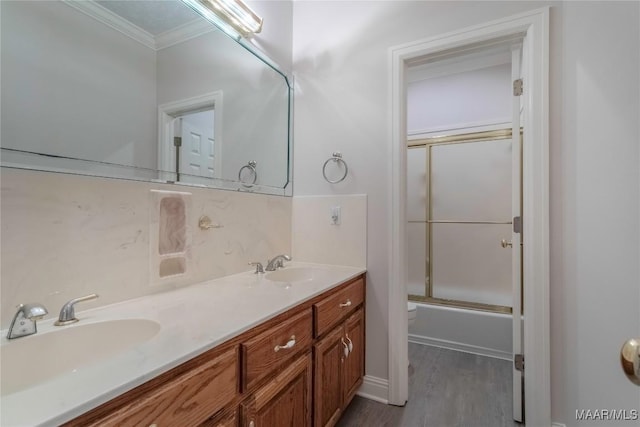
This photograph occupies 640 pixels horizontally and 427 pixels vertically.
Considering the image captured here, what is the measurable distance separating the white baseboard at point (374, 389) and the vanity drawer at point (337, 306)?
475mm

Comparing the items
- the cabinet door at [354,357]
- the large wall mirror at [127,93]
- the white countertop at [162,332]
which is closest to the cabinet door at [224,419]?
the white countertop at [162,332]

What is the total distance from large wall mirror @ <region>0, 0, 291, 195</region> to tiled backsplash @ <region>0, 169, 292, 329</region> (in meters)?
0.06

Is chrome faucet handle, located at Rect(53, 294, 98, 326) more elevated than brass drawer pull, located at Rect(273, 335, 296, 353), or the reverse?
chrome faucet handle, located at Rect(53, 294, 98, 326)

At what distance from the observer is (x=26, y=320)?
778 mm

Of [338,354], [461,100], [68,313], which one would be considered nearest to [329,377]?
[338,354]

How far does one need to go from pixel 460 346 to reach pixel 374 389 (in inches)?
43.3

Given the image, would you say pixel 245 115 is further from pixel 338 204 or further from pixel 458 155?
pixel 458 155

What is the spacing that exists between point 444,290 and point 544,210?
1.79 metres

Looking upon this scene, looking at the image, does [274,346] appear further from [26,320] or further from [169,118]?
[169,118]

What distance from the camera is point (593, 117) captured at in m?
1.32

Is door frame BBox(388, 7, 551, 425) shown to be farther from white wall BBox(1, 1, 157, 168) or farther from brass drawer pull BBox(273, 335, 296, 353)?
white wall BBox(1, 1, 157, 168)

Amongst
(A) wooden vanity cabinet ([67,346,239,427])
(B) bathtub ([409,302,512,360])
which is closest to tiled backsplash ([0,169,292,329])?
(A) wooden vanity cabinet ([67,346,239,427])

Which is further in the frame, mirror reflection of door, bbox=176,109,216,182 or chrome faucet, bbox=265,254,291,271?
chrome faucet, bbox=265,254,291,271

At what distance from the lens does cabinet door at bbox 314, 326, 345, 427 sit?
1231 mm
